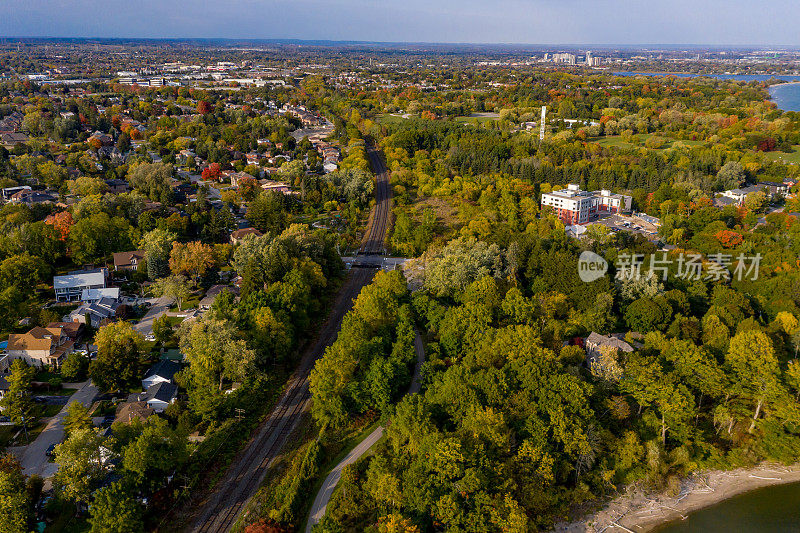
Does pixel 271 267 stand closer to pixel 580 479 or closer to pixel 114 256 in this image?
pixel 114 256

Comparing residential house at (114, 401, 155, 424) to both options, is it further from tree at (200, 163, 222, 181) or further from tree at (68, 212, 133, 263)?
tree at (200, 163, 222, 181)

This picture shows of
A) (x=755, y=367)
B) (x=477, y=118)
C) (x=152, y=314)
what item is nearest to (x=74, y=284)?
(x=152, y=314)

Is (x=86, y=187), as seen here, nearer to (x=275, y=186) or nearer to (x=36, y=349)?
(x=275, y=186)

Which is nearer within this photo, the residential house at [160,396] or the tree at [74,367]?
the residential house at [160,396]

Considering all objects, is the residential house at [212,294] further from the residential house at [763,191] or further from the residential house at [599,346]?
the residential house at [763,191]

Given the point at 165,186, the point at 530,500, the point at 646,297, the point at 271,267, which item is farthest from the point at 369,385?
the point at 165,186

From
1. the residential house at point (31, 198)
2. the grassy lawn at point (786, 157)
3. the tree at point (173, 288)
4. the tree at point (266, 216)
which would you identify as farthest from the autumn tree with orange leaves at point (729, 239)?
the residential house at point (31, 198)

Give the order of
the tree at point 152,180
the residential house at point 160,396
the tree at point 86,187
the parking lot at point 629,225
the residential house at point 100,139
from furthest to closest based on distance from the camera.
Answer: the residential house at point 100,139
the tree at point 152,180
the tree at point 86,187
the parking lot at point 629,225
the residential house at point 160,396
